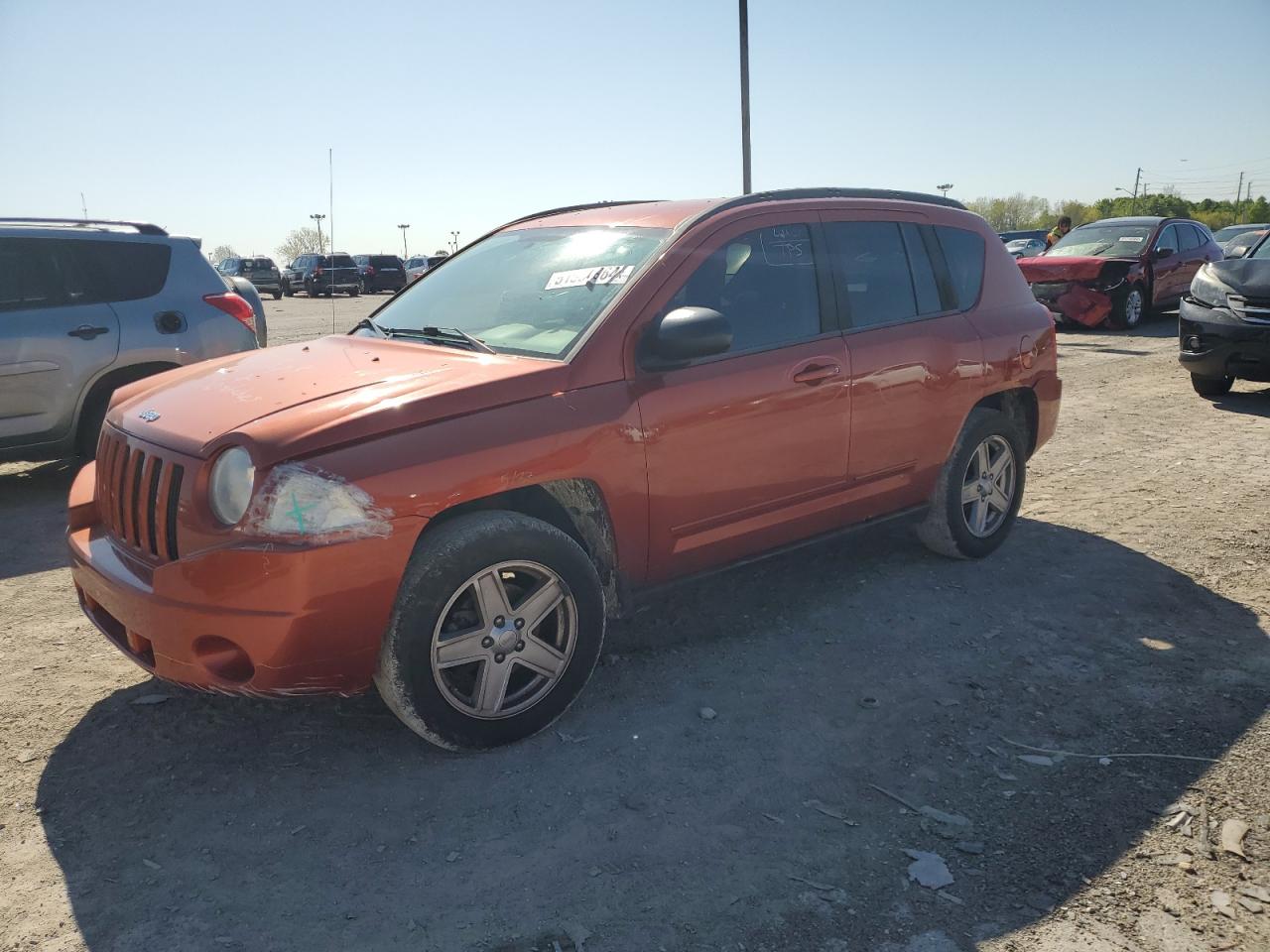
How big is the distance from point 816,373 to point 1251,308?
6581 mm

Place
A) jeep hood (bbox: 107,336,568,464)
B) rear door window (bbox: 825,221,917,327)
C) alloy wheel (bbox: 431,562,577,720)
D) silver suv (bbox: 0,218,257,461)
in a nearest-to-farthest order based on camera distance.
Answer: jeep hood (bbox: 107,336,568,464) → alloy wheel (bbox: 431,562,577,720) → rear door window (bbox: 825,221,917,327) → silver suv (bbox: 0,218,257,461)

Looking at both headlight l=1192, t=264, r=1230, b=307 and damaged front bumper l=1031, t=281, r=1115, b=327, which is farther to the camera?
damaged front bumper l=1031, t=281, r=1115, b=327

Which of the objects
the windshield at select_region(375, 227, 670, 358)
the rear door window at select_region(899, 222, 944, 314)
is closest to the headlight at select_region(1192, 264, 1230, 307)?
the rear door window at select_region(899, 222, 944, 314)

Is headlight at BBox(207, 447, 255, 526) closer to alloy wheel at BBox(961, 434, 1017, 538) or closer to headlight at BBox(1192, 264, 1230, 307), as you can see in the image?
alloy wheel at BBox(961, 434, 1017, 538)

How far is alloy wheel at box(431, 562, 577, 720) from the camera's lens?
10.2ft

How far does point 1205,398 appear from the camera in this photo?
30.7ft

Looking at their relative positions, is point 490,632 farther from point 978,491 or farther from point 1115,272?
point 1115,272

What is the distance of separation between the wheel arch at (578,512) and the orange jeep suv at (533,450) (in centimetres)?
1

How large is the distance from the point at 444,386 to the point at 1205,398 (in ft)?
28.6

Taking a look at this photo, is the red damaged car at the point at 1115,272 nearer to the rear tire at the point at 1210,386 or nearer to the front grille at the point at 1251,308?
the rear tire at the point at 1210,386

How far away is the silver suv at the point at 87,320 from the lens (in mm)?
6336

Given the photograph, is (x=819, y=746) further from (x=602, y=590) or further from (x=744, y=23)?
(x=744, y=23)

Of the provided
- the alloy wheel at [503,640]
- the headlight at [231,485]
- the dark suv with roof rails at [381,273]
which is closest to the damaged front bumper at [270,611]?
the headlight at [231,485]

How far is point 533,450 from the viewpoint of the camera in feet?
10.4
